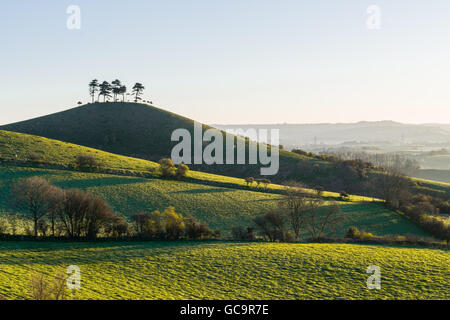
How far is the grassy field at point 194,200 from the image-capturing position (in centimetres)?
5019

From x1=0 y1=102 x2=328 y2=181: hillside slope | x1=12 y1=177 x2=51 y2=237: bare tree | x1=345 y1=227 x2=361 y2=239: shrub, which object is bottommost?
x1=345 y1=227 x2=361 y2=239: shrub

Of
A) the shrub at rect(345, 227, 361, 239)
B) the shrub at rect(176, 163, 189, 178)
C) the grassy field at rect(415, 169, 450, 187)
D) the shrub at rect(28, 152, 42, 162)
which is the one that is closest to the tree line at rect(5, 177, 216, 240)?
the shrub at rect(345, 227, 361, 239)

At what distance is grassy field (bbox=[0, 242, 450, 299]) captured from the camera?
76.0 ft

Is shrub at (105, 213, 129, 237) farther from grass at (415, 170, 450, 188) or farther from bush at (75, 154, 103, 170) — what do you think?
grass at (415, 170, 450, 188)

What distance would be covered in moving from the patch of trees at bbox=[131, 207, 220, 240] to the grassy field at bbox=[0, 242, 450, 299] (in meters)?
2.15

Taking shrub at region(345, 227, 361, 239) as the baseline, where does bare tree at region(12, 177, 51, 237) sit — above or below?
above

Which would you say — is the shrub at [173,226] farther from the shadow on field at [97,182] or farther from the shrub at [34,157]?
the shrub at [34,157]

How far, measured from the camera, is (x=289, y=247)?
3509 centimetres

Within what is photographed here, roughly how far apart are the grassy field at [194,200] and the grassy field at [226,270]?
1334 cm

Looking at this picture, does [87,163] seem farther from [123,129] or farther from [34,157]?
[123,129]

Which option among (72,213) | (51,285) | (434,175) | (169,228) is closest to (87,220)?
(72,213)
